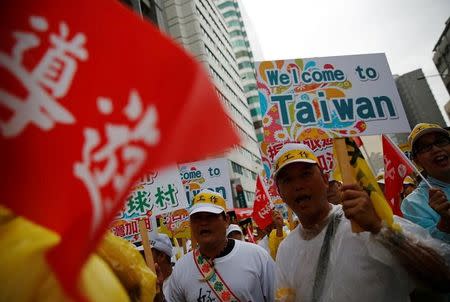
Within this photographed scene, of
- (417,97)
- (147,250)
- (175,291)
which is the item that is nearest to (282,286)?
(175,291)

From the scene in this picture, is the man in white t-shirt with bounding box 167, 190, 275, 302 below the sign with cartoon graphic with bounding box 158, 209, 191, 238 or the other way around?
below

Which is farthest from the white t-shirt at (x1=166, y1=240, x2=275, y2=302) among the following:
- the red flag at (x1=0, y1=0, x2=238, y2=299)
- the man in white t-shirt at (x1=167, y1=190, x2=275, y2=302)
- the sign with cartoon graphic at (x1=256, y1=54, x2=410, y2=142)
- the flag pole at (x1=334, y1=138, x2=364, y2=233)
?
the red flag at (x1=0, y1=0, x2=238, y2=299)

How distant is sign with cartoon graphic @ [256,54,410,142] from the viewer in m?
3.21

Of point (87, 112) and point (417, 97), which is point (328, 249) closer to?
point (87, 112)

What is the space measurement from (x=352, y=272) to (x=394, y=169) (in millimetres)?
1820

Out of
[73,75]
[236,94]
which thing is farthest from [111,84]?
[236,94]

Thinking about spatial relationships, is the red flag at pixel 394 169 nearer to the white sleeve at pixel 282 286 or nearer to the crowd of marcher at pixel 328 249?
the crowd of marcher at pixel 328 249

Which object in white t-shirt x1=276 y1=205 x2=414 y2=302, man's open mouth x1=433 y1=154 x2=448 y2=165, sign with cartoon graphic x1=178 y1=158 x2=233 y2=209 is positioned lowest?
white t-shirt x1=276 y1=205 x2=414 y2=302

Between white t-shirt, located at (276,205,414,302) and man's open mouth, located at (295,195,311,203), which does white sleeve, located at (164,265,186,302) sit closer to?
white t-shirt, located at (276,205,414,302)

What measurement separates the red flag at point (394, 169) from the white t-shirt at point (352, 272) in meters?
1.37

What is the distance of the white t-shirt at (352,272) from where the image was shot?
5.67 ft

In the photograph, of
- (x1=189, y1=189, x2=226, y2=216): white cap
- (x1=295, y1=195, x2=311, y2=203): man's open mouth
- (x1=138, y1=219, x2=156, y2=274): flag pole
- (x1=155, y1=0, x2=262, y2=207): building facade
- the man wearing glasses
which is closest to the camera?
(x1=295, y1=195, x2=311, y2=203): man's open mouth

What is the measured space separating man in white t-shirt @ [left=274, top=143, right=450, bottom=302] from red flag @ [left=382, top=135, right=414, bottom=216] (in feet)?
3.84

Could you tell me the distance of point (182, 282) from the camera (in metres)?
2.99
